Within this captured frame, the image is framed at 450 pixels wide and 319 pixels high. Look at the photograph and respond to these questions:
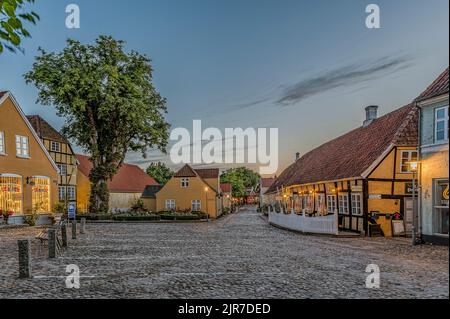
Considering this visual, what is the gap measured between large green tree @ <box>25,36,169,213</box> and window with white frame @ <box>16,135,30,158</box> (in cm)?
428

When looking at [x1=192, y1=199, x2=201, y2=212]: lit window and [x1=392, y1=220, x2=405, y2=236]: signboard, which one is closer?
[x1=392, y1=220, x2=405, y2=236]: signboard

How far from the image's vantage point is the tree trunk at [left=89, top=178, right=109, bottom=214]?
3125 cm

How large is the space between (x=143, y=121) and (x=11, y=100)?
9.65m

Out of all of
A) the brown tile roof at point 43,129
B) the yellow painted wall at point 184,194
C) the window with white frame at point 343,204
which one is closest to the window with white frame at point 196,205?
the yellow painted wall at point 184,194

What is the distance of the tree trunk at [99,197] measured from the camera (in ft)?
103

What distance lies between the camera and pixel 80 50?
29531 mm

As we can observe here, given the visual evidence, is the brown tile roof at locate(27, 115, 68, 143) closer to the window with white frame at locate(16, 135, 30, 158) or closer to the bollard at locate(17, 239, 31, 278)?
the window with white frame at locate(16, 135, 30, 158)

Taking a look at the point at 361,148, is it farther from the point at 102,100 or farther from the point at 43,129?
the point at 43,129

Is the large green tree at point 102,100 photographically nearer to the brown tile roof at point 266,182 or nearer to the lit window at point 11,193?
the lit window at point 11,193

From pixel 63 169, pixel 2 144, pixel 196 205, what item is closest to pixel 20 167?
pixel 2 144

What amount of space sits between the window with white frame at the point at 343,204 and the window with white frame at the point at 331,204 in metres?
0.89

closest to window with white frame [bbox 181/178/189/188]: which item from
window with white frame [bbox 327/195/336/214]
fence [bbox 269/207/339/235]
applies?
fence [bbox 269/207/339/235]

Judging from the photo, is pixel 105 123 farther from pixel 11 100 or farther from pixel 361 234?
pixel 361 234


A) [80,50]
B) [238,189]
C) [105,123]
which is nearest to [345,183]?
[105,123]
